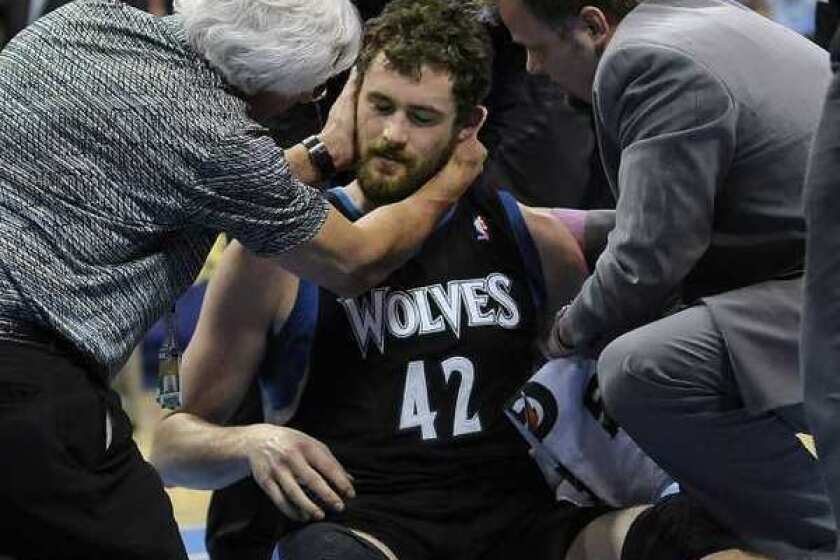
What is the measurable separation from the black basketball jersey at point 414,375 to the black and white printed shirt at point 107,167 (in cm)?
46

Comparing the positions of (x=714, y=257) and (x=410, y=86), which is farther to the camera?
(x=410, y=86)

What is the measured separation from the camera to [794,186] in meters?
2.50

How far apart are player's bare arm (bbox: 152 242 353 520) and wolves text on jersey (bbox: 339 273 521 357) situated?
135 mm

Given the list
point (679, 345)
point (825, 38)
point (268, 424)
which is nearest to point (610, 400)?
point (679, 345)

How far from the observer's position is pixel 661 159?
241cm

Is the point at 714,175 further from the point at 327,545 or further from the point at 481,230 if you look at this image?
the point at 327,545

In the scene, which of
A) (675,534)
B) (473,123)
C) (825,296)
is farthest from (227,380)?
(825,296)

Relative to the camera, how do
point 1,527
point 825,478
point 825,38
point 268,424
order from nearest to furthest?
1. point 825,478
2. point 1,527
3. point 268,424
4. point 825,38

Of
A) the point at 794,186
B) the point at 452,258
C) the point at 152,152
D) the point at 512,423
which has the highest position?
the point at 152,152

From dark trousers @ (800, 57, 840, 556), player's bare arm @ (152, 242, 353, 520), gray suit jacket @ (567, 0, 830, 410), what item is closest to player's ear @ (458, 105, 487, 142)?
player's bare arm @ (152, 242, 353, 520)

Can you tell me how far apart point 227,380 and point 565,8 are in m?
0.86

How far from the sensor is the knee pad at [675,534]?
2.64 meters

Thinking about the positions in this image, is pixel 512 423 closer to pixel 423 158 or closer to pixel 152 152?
pixel 423 158

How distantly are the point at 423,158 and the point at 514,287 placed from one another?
282 millimetres
